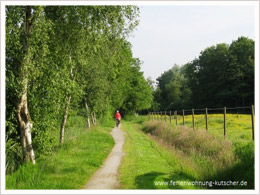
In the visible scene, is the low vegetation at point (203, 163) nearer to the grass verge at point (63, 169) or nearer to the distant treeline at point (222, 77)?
the grass verge at point (63, 169)

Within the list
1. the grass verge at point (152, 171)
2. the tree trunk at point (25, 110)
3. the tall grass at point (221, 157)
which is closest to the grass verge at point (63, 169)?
the tree trunk at point (25, 110)

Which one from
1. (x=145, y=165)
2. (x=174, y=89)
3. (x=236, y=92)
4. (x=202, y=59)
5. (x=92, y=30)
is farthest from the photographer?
(x=174, y=89)

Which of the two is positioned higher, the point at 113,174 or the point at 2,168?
the point at 2,168

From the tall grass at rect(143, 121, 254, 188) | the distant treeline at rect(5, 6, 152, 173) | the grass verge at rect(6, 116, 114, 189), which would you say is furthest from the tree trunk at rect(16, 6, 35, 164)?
the tall grass at rect(143, 121, 254, 188)

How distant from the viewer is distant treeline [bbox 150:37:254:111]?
67.6 meters

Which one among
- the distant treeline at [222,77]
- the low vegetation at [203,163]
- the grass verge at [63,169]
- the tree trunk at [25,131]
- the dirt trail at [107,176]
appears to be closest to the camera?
the grass verge at [63,169]

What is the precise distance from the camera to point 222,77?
72.1 m

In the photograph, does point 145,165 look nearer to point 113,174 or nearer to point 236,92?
point 113,174

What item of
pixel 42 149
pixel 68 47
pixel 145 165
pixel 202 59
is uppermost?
pixel 202 59

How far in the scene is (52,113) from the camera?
41.7 ft

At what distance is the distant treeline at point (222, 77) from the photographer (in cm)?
6756

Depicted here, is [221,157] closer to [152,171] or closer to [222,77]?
[152,171]

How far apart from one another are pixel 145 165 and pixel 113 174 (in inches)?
80.1

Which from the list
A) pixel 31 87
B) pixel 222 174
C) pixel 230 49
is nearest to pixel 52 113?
pixel 31 87
